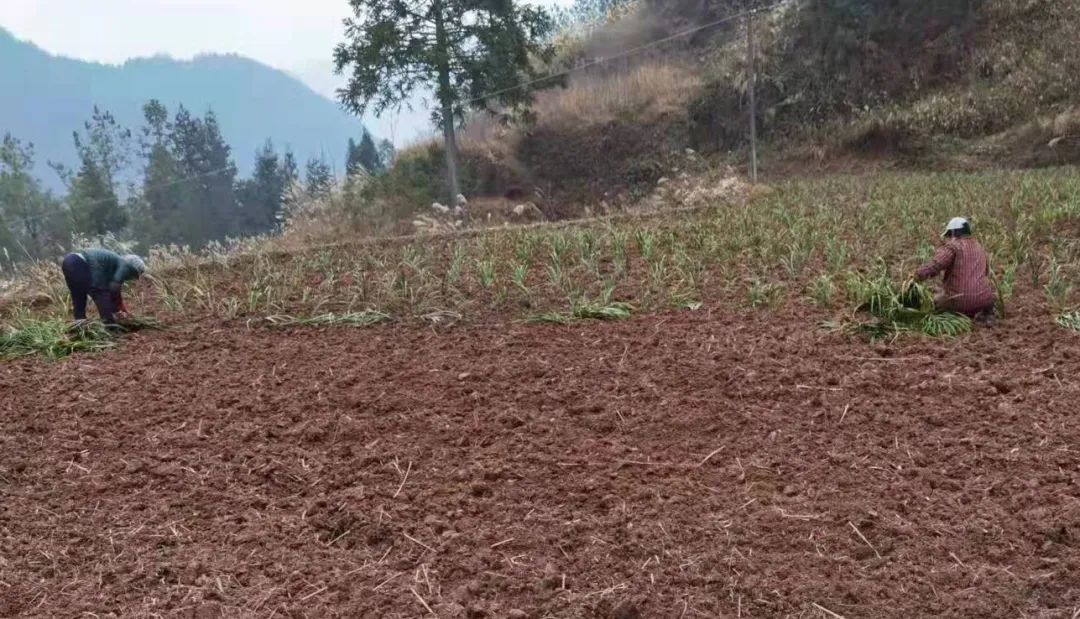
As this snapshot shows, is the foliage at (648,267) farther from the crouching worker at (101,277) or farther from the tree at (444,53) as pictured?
the tree at (444,53)

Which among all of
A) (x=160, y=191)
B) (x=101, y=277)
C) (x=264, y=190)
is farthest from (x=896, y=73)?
Result: (x=160, y=191)

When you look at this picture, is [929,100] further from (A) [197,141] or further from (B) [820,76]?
(A) [197,141]

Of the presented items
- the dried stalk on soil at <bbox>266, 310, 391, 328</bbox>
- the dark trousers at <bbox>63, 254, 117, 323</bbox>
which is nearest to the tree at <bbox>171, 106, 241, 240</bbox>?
the dark trousers at <bbox>63, 254, 117, 323</bbox>

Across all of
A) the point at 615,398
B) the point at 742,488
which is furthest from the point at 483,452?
the point at 742,488

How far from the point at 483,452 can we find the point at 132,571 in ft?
3.72

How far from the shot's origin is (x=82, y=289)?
14.0 ft

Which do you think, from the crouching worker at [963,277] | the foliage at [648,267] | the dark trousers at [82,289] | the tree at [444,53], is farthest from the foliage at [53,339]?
the tree at [444,53]

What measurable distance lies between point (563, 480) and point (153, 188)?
20507 mm

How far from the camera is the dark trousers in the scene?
4199 mm

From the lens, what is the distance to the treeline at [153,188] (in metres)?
17.9

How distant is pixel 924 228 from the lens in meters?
5.80

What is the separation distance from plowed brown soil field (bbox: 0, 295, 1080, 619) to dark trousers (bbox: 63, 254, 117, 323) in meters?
0.76

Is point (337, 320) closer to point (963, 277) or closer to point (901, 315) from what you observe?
point (901, 315)

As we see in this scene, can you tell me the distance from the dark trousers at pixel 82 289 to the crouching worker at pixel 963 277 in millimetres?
4534
